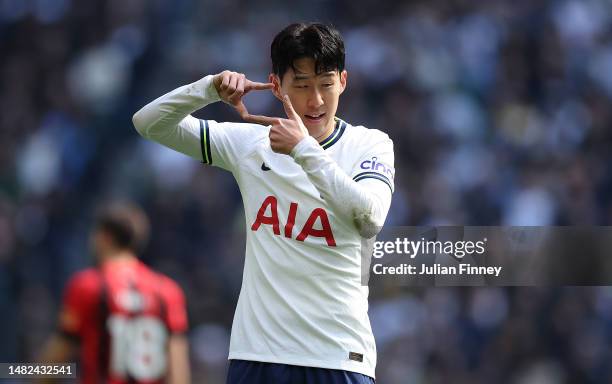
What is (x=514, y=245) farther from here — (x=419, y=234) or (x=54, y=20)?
(x=54, y=20)

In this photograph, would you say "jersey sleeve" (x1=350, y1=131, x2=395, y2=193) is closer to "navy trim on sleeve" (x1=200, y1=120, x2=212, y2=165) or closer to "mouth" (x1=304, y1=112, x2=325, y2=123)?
"mouth" (x1=304, y1=112, x2=325, y2=123)

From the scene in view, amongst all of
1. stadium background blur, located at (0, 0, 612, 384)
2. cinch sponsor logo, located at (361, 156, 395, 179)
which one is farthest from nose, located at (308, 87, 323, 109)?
stadium background blur, located at (0, 0, 612, 384)

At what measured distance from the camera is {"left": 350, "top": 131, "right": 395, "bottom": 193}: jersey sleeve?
12.7 feet

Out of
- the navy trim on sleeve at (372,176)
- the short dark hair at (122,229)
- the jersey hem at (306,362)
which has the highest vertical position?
the short dark hair at (122,229)

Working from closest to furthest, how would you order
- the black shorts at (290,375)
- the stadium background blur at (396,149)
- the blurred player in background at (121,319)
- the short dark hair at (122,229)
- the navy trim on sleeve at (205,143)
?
the black shorts at (290,375) < the navy trim on sleeve at (205,143) < the blurred player in background at (121,319) < the short dark hair at (122,229) < the stadium background blur at (396,149)

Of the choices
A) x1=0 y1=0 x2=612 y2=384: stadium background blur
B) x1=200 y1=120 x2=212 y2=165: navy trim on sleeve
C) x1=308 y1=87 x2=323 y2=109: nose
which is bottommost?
x1=200 y1=120 x2=212 y2=165: navy trim on sleeve

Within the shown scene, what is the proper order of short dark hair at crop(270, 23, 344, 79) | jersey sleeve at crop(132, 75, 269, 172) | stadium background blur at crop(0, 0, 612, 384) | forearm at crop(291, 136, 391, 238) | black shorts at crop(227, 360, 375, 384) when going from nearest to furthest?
forearm at crop(291, 136, 391, 238) → black shorts at crop(227, 360, 375, 384) → short dark hair at crop(270, 23, 344, 79) → jersey sleeve at crop(132, 75, 269, 172) → stadium background blur at crop(0, 0, 612, 384)

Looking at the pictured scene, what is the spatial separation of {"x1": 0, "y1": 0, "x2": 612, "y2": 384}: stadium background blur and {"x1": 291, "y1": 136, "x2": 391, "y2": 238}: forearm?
17.8ft

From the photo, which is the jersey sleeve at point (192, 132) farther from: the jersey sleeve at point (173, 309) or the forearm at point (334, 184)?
the jersey sleeve at point (173, 309)

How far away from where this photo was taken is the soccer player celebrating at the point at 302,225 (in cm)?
382

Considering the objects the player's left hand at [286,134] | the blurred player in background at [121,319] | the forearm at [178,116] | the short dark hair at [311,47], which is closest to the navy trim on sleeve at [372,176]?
the player's left hand at [286,134]

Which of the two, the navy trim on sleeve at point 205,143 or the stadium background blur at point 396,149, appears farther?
the stadium background blur at point 396,149

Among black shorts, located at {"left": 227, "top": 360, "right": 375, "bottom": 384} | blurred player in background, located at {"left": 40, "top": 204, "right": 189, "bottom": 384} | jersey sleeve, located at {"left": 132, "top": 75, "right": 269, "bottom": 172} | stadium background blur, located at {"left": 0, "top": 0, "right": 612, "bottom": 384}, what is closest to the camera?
black shorts, located at {"left": 227, "top": 360, "right": 375, "bottom": 384}

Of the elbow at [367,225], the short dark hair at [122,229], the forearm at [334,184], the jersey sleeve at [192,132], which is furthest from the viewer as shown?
the short dark hair at [122,229]
